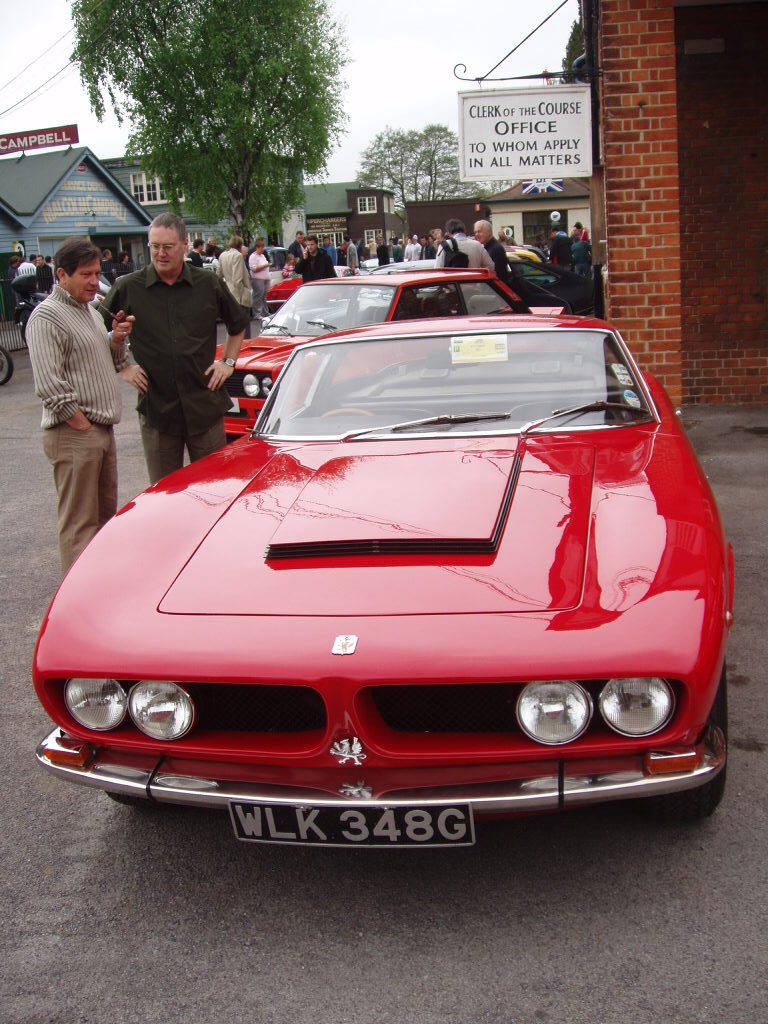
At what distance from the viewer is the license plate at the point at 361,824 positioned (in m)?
2.48

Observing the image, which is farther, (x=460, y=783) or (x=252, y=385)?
(x=252, y=385)

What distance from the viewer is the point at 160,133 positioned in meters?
38.7

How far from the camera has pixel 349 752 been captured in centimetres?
254

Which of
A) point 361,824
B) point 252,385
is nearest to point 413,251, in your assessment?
point 252,385

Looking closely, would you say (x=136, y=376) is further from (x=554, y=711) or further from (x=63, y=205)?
(x=63, y=205)

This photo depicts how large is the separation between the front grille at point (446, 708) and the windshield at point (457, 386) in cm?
134

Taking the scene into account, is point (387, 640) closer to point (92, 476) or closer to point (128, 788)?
point (128, 788)

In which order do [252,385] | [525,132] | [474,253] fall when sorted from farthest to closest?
[474,253] → [252,385] → [525,132]

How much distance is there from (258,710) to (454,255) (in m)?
9.10

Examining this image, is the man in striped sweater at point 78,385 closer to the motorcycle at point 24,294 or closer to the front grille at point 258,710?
the front grille at point 258,710

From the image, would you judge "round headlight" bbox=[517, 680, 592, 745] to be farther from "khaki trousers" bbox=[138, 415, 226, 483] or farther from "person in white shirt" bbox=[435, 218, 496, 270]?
"person in white shirt" bbox=[435, 218, 496, 270]

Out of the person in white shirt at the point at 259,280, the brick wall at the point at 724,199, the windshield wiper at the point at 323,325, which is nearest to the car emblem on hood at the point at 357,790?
the windshield wiper at the point at 323,325

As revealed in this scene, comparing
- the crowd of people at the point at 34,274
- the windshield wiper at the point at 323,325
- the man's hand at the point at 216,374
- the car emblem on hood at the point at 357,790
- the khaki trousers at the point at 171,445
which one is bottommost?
the car emblem on hood at the point at 357,790

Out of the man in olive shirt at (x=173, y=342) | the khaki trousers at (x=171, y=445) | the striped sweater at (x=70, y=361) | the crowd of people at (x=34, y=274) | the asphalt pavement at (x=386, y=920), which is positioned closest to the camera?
the asphalt pavement at (x=386, y=920)
